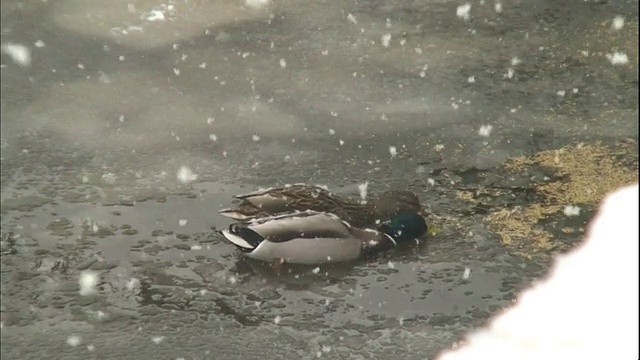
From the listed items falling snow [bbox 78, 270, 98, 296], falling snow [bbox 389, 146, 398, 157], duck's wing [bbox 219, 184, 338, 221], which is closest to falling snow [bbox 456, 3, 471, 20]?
falling snow [bbox 389, 146, 398, 157]

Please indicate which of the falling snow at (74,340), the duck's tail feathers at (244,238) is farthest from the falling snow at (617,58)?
the falling snow at (74,340)

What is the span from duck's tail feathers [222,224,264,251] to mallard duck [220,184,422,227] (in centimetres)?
11

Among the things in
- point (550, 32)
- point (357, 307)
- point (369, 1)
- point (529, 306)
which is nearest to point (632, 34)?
point (550, 32)

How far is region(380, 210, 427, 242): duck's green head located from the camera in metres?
4.97

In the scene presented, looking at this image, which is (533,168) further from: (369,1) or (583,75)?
(369,1)

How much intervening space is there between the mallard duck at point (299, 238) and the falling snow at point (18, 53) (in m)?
3.11

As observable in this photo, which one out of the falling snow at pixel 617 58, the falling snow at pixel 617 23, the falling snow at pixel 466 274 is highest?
the falling snow at pixel 617 23

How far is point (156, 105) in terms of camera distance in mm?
6473

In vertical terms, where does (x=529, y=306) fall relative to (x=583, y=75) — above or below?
below

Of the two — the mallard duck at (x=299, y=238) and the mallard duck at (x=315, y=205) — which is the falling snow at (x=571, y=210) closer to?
the mallard duck at (x=315, y=205)

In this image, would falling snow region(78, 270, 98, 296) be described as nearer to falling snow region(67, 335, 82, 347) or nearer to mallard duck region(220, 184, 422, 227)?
falling snow region(67, 335, 82, 347)

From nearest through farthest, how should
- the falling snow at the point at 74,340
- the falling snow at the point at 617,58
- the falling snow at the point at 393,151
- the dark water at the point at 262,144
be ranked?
the falling snow at the point at 74,340 < the dark water at the point at 262,144 < the falling snow at the point at 393,151 < the falling snow at the point at 617,58

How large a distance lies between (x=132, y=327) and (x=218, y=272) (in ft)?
2.14

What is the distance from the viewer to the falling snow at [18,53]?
6.84 metres
